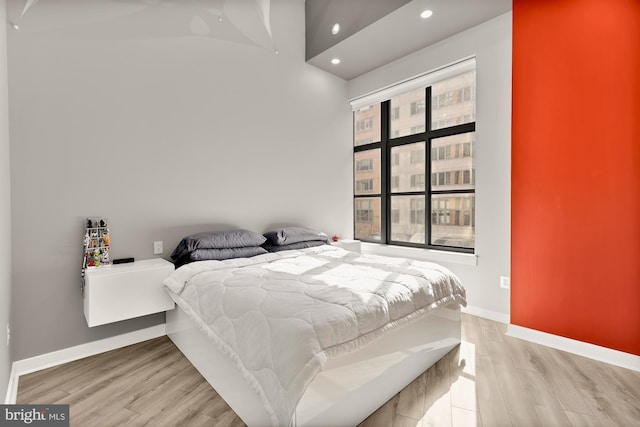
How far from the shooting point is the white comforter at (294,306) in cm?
126

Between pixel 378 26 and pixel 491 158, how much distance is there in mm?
1696

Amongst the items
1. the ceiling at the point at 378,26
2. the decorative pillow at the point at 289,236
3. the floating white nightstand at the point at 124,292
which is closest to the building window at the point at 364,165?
the ceiling at the point at 378,26

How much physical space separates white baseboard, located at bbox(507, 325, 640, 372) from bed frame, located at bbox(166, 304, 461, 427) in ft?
2.49

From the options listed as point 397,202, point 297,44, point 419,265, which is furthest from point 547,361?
point 297,44

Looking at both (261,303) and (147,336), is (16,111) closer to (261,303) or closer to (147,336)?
(147,336)

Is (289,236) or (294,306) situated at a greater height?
(289,236)

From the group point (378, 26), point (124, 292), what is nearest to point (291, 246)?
point (124, 292)

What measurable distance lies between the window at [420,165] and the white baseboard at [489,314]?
2.04 feet

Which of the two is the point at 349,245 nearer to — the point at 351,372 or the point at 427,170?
the point at 427,170

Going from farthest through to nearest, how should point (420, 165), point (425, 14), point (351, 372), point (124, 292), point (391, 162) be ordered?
1. point (391, 162)
2. point (420, 165)
3. point (425, 14)
4. point (124, 292)
5. point (351, 372)

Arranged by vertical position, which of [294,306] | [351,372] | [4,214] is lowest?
[351,372]

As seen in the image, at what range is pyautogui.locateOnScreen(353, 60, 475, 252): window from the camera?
11.1ft

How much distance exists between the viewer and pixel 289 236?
3.20m

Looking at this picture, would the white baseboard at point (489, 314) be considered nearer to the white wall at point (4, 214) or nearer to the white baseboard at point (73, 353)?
the white baseboard at point (73, 353)
